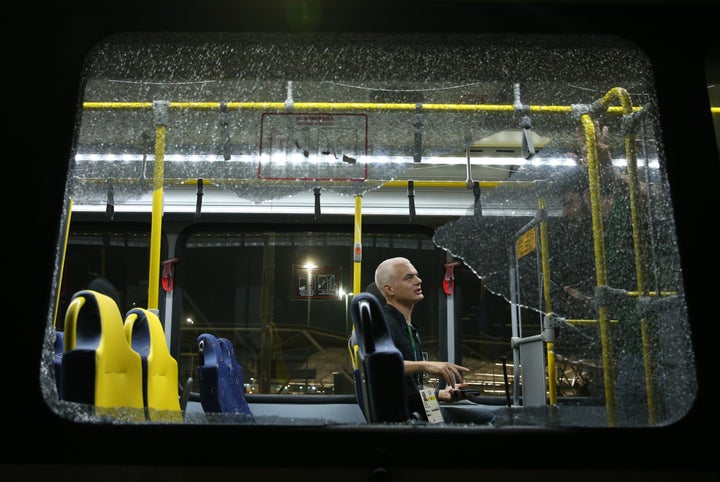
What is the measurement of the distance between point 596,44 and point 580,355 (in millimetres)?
690

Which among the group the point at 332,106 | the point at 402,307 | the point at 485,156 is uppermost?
the point at 485,156

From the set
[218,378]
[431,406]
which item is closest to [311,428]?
[431,406]

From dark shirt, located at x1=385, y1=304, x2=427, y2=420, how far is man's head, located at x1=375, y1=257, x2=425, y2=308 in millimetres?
124

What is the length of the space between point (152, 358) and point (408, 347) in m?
1.28

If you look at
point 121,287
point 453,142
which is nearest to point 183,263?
point 121,287

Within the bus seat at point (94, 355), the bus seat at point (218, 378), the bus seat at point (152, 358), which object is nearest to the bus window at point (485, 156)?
the bus seat at point (152, 358)

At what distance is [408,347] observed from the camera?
9.99 feet

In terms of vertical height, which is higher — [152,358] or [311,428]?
[152,358]

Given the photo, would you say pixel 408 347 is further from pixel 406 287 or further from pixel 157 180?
pixel 157 180

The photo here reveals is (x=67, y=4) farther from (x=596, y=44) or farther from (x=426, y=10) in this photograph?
(x=596, y=44)

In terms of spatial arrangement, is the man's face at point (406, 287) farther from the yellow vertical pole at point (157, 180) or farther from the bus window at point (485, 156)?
the yellow vertical pole at point (157, 180)

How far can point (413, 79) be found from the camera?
1.15 meters

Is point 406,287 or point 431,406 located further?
point 406,287

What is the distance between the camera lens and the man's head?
3318 mm
